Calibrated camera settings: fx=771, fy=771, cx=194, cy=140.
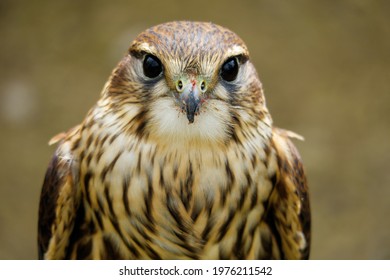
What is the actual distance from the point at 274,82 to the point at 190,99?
10.8 feet

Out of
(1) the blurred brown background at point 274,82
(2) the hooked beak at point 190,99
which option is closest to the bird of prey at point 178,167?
(2) the hooked beak at point 190,99

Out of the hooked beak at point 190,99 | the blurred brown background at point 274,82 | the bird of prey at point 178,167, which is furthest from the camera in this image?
the blurred brown background at point 274,82

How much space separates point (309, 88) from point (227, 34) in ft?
10.1

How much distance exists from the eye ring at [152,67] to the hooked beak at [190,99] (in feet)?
0.50

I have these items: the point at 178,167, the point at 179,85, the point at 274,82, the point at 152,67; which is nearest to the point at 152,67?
the point at 152,67

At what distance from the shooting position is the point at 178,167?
109 inches

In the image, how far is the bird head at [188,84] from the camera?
8.26 feet

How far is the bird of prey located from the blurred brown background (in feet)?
7.95

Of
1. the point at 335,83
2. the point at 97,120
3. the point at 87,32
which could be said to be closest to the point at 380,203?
the point at 335,83

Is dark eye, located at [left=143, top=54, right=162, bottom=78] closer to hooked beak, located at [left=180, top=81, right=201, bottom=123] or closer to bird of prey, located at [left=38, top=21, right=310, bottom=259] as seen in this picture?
bird of prey, located at [left=38, top=21, right=310, bottom=259]

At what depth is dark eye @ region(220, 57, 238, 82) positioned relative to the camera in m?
2.61

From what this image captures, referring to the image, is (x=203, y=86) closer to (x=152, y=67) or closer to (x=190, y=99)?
(x=190, y=99)

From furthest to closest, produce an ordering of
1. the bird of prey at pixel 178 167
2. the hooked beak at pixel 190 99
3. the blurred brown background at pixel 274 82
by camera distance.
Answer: the blurred brown background at pixel 274 82
the bird of prey at pixel 178 167
the hooked beak at pixel 190 99

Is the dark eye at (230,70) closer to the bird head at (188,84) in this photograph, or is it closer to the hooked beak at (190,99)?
the bird head at (188,84)
